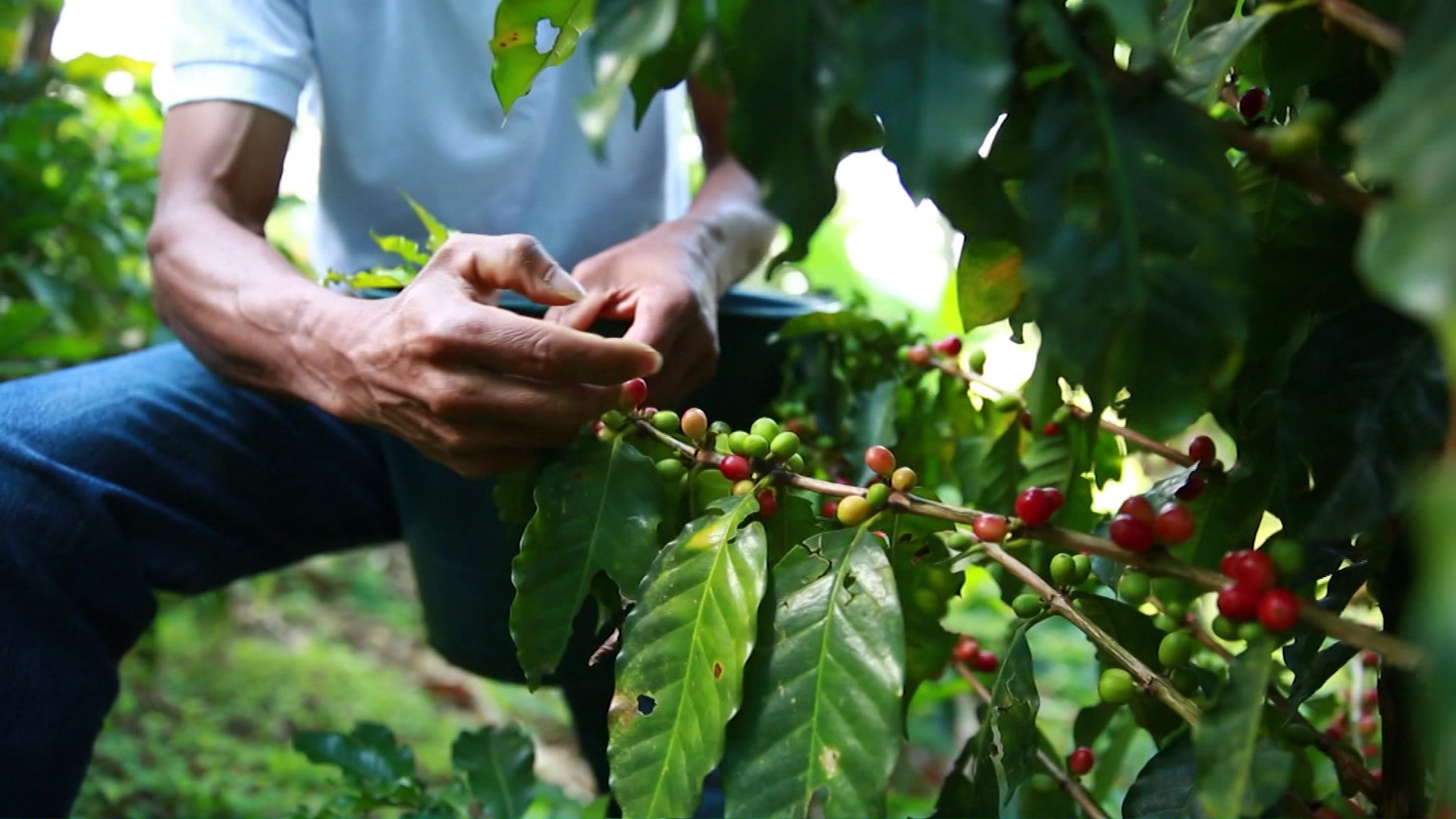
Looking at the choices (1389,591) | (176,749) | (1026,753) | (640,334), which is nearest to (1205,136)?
(1389,591)

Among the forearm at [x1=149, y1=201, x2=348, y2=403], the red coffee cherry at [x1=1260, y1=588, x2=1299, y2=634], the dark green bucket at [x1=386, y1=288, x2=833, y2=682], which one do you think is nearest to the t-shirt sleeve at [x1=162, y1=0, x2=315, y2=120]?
the forearm at [x1=149, y1=201, x2=348, y2=403]

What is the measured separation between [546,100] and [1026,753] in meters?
0.93

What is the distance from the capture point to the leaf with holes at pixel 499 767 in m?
1.01

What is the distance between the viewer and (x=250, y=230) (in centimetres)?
115

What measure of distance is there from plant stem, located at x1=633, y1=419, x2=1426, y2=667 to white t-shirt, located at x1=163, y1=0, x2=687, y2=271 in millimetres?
662

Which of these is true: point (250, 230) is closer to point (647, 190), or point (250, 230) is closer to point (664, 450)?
point (647, 190)

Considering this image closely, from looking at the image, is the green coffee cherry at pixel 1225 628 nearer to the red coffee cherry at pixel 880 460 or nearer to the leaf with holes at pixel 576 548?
the red coffee cherry at pixel 880 460

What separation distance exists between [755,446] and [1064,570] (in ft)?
0.61

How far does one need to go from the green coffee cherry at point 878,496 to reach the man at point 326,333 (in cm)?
19

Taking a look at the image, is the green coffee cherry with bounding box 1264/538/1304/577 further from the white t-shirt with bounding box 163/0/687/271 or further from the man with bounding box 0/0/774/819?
the white t-shirt with bounding box 163/0/687/271

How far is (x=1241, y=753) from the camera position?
1.61ft

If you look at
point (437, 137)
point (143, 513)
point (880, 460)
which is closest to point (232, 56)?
point (437, 137)

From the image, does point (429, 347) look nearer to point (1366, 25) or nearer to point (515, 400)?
point (515, 400)

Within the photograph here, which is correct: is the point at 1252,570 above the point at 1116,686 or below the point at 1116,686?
above
